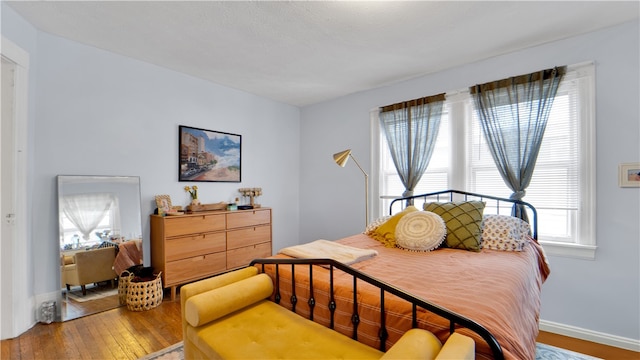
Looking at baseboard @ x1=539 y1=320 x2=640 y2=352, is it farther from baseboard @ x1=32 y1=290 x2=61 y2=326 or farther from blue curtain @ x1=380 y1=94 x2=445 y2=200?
baseboard @ x1=32 y1=290 x2=61 y2=326

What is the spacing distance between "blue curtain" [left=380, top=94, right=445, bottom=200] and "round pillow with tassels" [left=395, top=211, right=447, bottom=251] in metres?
1.05

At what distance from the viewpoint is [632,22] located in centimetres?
229

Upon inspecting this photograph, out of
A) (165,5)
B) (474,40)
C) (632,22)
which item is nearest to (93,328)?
(165,5)

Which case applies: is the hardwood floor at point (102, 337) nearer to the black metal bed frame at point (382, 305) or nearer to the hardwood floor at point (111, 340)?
the hardwood floor at point (111, 340)

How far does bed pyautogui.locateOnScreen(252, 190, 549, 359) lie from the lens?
42.8 inches

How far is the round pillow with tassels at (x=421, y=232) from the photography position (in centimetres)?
224

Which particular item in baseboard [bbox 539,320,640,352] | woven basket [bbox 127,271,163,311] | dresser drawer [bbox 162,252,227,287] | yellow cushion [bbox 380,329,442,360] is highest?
yellow cushion [bbox 380,329,442,360]

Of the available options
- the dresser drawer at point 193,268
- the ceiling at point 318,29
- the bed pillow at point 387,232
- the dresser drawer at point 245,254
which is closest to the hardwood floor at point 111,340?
the dresser drawer at point 193,268

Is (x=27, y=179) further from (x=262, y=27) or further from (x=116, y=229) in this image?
(x=262, y=27)

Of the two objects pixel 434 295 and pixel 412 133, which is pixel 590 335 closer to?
pixel 434 295

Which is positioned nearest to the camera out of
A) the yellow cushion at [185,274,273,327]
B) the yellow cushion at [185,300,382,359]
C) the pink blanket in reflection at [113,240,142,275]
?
the yellow cushion at [185,300,382,359]

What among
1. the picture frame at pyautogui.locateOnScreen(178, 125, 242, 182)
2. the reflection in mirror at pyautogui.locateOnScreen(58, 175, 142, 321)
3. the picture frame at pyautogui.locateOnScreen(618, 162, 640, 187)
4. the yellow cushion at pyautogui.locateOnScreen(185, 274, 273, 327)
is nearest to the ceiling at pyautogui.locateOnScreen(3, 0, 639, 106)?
the picture frame at pyautogui.locateOnScreen(178, 125, 242, 182)

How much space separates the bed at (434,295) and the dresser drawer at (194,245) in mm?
1552

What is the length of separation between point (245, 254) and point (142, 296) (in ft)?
3.90
